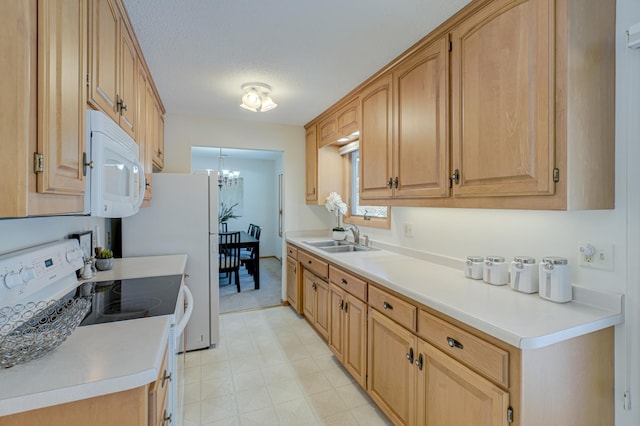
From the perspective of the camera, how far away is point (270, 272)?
18.1 ft

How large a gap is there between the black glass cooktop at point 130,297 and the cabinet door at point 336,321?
3.71ft

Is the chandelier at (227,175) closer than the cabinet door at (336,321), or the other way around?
the cabinet door at (336,321)

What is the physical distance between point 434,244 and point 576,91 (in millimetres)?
1231

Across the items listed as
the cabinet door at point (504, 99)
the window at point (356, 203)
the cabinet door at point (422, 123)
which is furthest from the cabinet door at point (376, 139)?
the cabinet door at point (504, 99)

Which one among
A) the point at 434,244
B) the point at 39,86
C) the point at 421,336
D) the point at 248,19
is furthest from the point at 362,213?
the point at 39,86

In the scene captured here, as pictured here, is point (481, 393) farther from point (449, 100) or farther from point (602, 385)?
point (449, 100)

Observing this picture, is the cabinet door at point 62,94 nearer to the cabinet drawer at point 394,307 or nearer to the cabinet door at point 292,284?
the cabinet drawer at point 394,307

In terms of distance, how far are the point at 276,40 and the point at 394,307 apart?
171 centimetres

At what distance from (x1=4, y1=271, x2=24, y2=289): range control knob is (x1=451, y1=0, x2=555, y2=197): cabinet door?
192cm

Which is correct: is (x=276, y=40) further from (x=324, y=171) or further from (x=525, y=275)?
(x=525, y=275)

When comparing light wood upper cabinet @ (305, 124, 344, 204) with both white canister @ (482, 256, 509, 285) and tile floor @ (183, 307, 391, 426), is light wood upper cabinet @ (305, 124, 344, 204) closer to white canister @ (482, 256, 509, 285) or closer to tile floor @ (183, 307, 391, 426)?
tile floor @ (183, 307, 391, 426)

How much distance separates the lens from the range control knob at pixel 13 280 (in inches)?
40.7

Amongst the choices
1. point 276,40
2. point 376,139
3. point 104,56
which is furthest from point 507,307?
point 104,56

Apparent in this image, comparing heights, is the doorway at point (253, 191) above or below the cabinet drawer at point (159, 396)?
above
